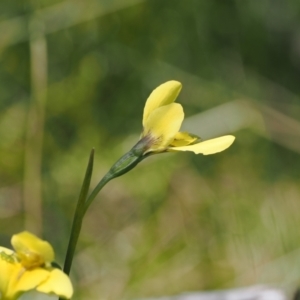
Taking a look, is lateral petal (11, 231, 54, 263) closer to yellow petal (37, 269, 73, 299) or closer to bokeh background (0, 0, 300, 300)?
yellow petal (37, 269, 73, 299)

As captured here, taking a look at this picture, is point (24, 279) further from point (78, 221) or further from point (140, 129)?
point (140, 129)

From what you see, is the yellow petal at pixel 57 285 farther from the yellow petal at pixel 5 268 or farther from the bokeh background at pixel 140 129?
the bokeh background at pixel 140 129

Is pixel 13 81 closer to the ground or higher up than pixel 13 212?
A: higher up

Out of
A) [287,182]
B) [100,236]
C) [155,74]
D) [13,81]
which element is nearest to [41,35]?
[13,81]

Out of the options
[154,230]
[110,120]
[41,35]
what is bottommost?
[154,230]

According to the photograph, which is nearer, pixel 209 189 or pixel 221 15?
pixel 209 189

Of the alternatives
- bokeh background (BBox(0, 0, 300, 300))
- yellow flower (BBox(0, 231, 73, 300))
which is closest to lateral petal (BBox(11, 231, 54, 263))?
yellow flower (BBox(0, 231, 73, 300))

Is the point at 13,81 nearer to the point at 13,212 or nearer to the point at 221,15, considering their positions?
the point at 13,212

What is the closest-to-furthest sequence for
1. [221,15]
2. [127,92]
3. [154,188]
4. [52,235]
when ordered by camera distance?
[52,235]
[154,188]
[127,92]
[221,15]
